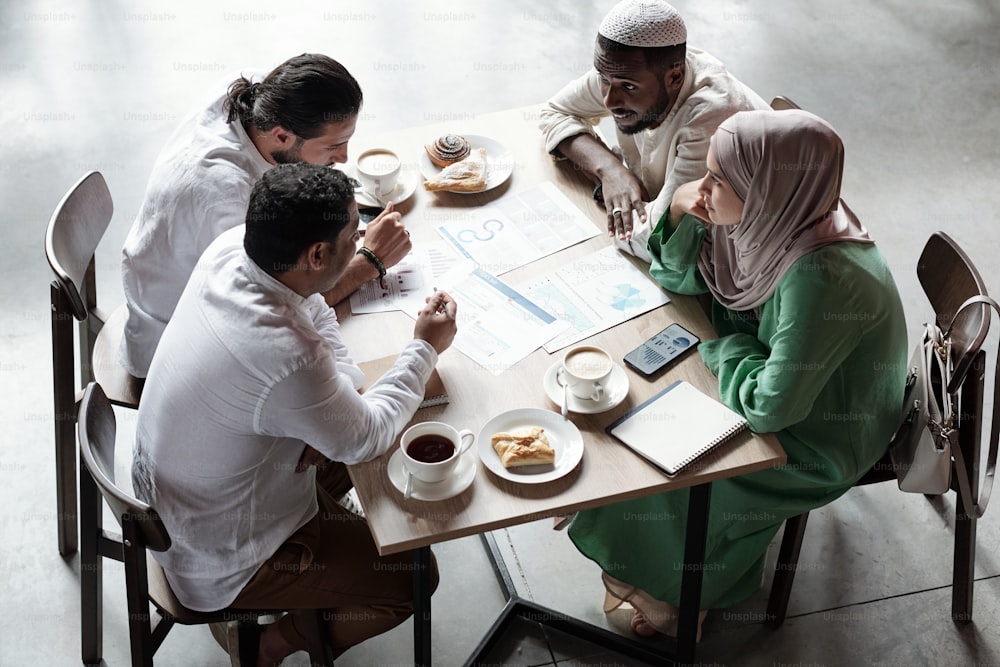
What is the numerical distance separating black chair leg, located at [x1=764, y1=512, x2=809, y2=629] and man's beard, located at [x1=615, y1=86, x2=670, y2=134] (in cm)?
107

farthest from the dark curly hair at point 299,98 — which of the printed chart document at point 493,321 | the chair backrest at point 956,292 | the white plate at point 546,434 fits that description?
the chair backrest at point 956,292

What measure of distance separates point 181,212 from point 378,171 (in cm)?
56

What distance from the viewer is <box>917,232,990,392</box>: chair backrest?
2.18m

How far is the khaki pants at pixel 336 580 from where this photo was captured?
2111 millimetres

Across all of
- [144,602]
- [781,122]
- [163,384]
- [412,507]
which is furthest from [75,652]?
[781,122]

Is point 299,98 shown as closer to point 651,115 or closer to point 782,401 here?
point 651,115

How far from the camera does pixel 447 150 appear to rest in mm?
2715

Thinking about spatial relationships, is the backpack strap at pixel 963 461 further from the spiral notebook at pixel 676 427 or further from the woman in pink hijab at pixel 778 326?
the spiral notebook at pixel 676 427

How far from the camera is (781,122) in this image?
6.69 feet

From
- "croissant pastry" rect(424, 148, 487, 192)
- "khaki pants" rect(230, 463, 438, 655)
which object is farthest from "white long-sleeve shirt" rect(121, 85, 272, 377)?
"khaki pants" rect(230, 463, 438, 655)

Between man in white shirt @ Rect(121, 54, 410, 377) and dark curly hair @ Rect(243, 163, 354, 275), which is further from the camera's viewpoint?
man in white shirt @ Rect(121, 54, 410, 377)

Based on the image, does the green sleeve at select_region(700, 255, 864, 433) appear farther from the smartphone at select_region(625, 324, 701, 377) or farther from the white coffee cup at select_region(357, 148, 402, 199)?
the white coffee cup at select_region(357, 148, 402, 199)

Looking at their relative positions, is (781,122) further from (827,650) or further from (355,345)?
(827,650)

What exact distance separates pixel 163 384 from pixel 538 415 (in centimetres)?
74
